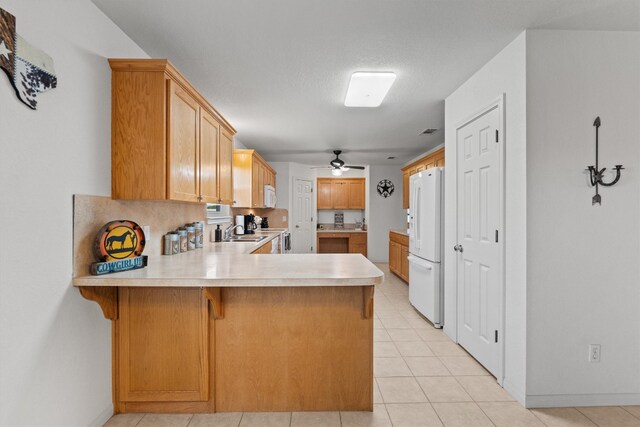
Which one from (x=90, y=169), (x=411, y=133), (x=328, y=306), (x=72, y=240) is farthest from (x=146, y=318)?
(x=411, y=133)

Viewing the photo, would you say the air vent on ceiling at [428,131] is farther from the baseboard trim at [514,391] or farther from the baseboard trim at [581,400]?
the baseboard trim at [581,400]

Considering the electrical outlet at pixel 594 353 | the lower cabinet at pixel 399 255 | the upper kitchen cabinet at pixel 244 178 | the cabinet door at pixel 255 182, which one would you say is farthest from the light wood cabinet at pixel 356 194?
the electrical outlet at pixel 594 353

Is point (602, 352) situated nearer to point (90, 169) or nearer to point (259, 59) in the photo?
point (259, 59)

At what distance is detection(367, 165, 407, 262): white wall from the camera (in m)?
7.79

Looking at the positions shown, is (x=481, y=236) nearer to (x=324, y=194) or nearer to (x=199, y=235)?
(x=199, y=235)

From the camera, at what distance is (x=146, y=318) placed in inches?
79.0

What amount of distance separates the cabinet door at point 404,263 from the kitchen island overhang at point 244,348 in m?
3.70

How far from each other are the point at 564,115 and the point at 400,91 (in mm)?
1449

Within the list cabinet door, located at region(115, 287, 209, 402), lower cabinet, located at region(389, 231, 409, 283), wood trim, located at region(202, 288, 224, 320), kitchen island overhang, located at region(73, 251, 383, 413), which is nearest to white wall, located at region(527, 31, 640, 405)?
kitchen island overhang, located at region(73, 251, 383, 413)

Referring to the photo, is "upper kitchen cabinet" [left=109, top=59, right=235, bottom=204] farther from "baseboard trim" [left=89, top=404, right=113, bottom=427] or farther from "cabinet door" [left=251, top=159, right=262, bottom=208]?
"cabinet door" [left=251, top=159, right=262, bottom=208]

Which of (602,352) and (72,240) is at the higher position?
(72,240)

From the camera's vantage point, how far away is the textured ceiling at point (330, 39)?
1.91 metres

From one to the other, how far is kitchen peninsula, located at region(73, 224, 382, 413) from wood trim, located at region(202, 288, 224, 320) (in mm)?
13

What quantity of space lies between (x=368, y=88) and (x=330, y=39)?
81cm
